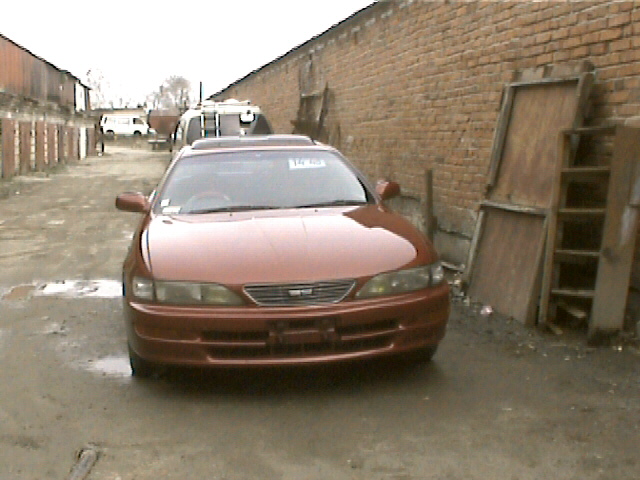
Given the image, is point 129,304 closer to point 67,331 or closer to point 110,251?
point 67,331

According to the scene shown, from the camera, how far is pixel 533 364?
5145mm

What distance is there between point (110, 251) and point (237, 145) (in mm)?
4544

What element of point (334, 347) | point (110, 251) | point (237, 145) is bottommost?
point (110, 251)

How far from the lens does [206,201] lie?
219 inches

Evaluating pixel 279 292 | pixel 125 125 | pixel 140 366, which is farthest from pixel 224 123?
pixel 125 125

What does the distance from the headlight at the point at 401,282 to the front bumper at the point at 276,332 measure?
0.04 meters

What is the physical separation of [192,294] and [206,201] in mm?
A: 1358

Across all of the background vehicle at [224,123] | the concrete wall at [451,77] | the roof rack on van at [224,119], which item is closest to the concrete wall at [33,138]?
the background vehicle at [224,123]

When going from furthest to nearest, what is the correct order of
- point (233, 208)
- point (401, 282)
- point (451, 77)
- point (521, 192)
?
point (451, 77) → point (521, 192) → point (233, 208) → point (401, 282)

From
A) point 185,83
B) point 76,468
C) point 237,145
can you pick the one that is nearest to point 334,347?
point 76,468

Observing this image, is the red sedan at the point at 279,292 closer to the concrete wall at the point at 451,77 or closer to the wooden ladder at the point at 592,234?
the wooden ladder at the point at 592,234

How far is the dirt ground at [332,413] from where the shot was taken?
3.57 metres

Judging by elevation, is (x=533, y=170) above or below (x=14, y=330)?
above

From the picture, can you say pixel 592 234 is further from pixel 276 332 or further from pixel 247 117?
pixel 247 117
